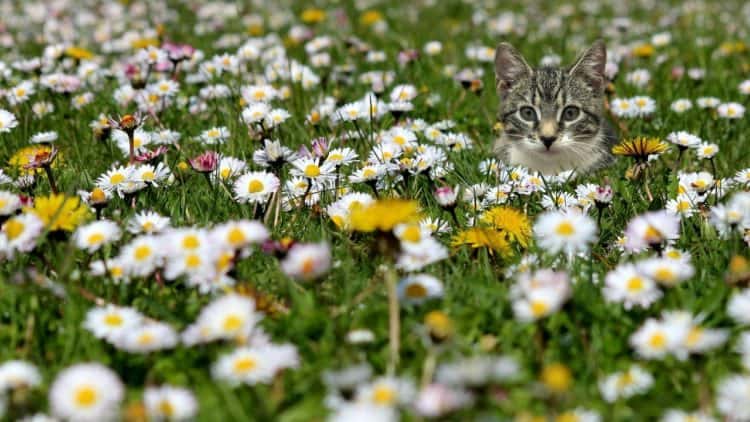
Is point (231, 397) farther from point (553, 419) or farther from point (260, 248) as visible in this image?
point (260, 248)

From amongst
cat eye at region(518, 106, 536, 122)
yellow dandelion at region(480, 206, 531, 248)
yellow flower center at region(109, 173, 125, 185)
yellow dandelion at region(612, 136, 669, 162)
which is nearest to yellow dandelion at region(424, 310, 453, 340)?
yellow dandelion at region(480, 206, 531, 248)

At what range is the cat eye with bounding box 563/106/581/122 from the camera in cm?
455

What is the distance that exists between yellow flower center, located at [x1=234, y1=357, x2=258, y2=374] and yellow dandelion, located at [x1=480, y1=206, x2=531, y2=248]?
1.27 meters

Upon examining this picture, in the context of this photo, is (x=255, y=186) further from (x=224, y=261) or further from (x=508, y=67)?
(x=508, y=67)

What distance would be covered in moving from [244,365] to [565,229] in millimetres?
967

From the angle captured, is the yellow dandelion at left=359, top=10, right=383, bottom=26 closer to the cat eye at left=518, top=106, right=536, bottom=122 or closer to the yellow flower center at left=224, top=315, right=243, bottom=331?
the cat eye at left=518, top=106, right=536, bottom=122

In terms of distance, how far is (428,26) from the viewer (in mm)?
8406

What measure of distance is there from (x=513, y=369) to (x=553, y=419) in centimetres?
17

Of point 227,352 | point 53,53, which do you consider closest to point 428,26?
point 53,53

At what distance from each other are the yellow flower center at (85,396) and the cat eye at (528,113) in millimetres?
3328

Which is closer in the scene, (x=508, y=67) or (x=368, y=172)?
(x=368, y=172)

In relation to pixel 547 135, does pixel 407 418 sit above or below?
below

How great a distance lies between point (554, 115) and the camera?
4.48 metres

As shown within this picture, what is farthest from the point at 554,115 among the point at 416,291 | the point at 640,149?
the point at 416,291
